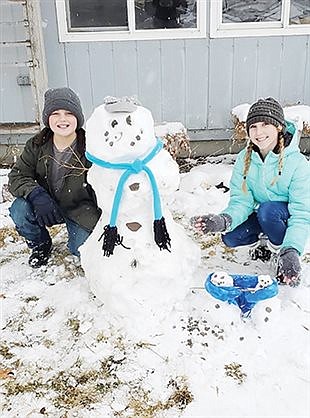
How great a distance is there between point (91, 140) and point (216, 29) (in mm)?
2966

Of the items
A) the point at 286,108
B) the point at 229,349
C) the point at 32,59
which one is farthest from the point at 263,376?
the point at 32,59

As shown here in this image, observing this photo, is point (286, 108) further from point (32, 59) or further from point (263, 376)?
point (263, 376)

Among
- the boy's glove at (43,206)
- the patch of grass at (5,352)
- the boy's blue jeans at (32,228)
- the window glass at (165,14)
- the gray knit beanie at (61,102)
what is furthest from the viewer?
the window glass at (165,14)

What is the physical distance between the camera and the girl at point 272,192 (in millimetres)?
2664

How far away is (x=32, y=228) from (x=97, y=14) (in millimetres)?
2640

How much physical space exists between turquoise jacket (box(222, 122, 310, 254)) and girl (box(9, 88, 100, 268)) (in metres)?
0.82

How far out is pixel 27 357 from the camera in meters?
2.51

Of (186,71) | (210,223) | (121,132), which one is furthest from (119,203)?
(186,71)

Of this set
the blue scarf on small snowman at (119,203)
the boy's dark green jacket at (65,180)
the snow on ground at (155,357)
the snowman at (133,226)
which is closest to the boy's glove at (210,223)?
the snowman at (133,226)

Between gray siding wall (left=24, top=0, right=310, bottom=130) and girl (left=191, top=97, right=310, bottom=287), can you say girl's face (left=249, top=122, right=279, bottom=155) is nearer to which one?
girl (left=191, top=97, right=310, bottom=287)

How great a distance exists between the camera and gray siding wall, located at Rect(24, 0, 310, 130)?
496 centimetres

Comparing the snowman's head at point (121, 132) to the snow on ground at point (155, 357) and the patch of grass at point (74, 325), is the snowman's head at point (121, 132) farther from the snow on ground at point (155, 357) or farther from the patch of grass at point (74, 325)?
the patch of grass at point (74, 325)

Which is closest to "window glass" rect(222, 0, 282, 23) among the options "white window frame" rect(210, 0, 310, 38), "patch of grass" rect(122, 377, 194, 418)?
"white window frame" rect(210, 0, 310, 38)

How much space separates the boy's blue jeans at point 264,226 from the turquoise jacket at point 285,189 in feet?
0.20
